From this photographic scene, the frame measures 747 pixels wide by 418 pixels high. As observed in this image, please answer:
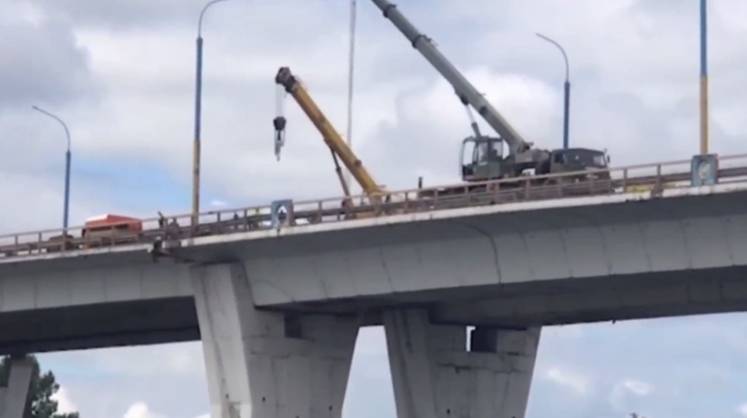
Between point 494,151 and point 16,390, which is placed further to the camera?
point 16,390

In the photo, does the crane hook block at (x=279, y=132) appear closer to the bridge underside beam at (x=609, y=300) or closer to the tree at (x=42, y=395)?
the bridge underside beam at (x=609, y=300)

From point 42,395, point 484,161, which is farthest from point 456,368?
point 42,395

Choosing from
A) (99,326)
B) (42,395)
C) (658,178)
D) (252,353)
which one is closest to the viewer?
(658,178)

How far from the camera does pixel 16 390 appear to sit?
115 meters

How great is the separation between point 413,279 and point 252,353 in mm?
8356

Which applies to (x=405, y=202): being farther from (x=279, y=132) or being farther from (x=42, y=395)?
(x=42, y=395)

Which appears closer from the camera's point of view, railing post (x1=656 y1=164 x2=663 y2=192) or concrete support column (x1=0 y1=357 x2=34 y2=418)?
railing post (x1=656 y1=164 x2=663 y2=192)

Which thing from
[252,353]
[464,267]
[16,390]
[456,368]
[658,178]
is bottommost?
[252,353]

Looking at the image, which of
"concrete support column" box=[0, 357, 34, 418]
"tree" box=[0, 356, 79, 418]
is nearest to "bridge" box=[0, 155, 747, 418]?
"concrete support column" box=[0, 357, 34, 418]

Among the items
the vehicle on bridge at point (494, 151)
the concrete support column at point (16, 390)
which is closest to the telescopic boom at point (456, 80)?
the vehicle on bridge at point (494, 151)

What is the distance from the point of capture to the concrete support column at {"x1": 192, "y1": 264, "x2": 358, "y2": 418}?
8162 cm

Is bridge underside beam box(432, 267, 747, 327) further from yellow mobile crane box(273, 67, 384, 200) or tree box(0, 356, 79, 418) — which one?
tree box(0, 356, 79, 418)

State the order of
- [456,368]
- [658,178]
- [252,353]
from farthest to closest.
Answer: [456,368], [252,353], [658,178]

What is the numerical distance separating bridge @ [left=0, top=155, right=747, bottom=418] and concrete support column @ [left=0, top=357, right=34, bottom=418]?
16518mm
